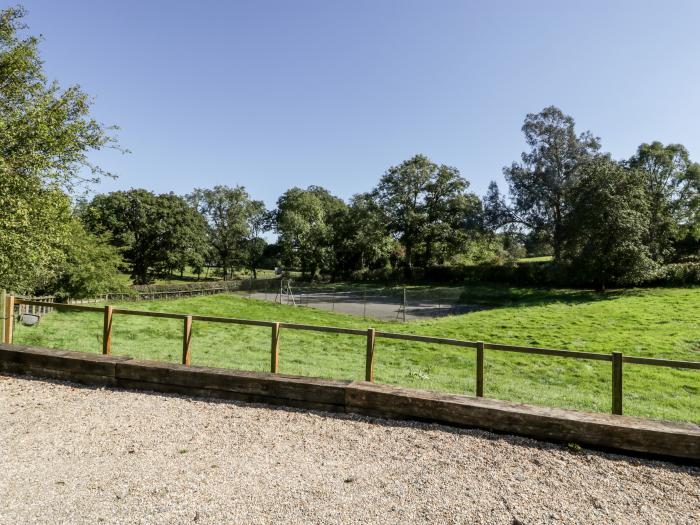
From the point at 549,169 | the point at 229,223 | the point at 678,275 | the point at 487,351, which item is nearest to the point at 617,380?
the point at 487,351

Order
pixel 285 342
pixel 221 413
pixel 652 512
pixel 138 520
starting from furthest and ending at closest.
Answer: pixel 285 342 → pixel 221 413 → pixel 652 512 → pixel 138 520

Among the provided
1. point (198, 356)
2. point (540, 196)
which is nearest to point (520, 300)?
point (540, 196)

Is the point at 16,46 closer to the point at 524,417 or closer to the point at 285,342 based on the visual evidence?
the point at 285,342

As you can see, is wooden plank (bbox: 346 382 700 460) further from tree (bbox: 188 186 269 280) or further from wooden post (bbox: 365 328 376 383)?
tree (bbox: 188 186 269 280)

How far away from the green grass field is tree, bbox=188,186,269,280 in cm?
3789

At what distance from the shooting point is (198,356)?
35.7 feet

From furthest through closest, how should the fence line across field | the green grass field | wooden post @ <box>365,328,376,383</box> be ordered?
the fence line across field → the green grass field → wooden post @ <box>365,328,376,383</box>

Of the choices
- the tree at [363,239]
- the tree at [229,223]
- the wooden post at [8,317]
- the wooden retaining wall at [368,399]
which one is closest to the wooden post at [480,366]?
the wooden retaining wall at [368,399]

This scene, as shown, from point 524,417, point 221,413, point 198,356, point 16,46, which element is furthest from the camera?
point 16,46

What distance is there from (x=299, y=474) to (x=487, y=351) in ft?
34.9

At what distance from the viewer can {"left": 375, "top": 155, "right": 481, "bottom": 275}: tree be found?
48688 mm

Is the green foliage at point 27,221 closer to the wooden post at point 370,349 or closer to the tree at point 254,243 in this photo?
the wooden post at point 370,349

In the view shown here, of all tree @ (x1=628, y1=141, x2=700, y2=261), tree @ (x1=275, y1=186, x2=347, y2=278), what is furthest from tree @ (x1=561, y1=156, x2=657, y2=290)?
tree @ (x1=275, y1=186, x2=347, y2=278)

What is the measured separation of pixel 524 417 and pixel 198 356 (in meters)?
8.41
